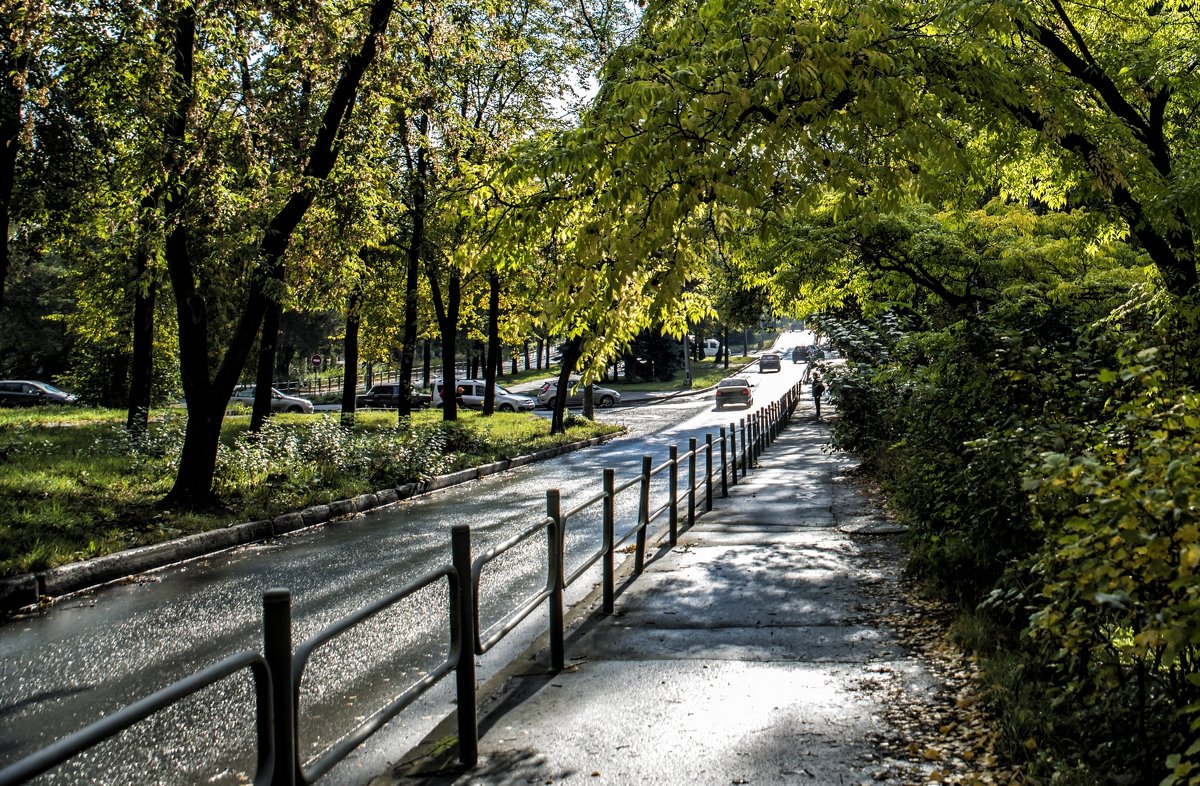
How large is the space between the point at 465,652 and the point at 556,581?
55.1 inches

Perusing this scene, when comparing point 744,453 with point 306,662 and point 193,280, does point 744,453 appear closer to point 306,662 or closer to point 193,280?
point 193,280

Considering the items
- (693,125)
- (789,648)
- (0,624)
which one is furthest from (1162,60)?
(0,624)

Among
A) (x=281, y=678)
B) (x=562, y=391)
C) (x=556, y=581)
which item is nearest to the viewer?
(x=281, y=678)

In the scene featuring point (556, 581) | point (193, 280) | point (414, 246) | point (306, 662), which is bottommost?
point (306, 662)

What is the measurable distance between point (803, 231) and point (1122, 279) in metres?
4.33

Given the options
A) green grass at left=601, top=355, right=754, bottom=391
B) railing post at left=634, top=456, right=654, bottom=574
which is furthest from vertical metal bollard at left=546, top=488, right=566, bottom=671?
green grass at left=601, top=355, right=754, bottom=391

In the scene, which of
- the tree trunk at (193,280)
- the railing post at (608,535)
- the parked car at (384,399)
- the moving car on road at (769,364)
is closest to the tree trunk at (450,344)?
the tree trunk at (193,280)

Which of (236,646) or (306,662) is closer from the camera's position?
(306,662)

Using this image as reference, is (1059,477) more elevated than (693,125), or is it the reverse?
(693,125)

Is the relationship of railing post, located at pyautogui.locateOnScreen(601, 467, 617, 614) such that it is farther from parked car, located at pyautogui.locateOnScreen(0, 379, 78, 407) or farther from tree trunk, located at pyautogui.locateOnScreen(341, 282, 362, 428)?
parked car, located at pyautogui.locateOnScreen(0, 379, 78, 407)

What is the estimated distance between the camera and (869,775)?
13.2 feet

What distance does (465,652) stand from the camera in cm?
441

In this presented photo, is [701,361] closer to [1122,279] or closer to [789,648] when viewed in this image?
[1122,279]

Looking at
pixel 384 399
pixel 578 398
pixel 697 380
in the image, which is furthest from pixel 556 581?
pixel 697 380
